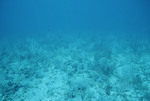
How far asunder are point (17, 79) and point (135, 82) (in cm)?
761

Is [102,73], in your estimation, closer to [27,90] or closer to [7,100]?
[27,90]

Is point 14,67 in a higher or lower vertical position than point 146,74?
higher

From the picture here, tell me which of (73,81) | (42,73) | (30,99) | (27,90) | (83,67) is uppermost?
(83,67)

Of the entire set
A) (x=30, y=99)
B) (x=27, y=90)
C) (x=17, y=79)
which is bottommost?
(x=30, y=99)

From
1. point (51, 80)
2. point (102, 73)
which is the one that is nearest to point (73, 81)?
point (51, 80)

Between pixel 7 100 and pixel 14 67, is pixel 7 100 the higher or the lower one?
the lower one

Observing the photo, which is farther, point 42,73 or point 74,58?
point 74,58

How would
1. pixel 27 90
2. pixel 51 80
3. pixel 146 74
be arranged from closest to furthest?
pixel 27 90, pixel 51 80, pixel 146 74

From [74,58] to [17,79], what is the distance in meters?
4.85

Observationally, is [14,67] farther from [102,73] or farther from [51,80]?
[102,73]

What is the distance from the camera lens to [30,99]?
14.7ft

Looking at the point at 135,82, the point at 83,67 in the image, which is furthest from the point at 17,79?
the point at 135,82

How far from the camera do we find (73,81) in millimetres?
5465

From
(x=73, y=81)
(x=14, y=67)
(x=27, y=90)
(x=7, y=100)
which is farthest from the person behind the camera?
(x=14, y=67)
